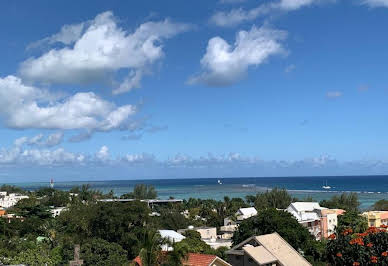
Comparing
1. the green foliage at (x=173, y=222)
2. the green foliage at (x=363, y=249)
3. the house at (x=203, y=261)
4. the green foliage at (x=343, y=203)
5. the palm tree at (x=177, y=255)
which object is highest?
the green foliage at (x=363, y=249)

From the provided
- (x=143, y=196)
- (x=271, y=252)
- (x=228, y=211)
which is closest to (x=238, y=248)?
(x=271, y=252)

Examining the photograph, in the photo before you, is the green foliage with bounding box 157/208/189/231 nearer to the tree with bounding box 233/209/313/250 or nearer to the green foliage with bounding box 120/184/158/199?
the tree with bounding box 233/209/313/250

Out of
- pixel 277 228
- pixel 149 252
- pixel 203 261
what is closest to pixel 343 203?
pixel 277 228

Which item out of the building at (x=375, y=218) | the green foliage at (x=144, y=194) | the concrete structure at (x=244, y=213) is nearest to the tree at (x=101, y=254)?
the concrete structure at (x=244, y=213)

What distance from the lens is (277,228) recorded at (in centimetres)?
4962

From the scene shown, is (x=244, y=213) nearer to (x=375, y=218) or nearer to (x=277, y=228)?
(x=375, y=218)

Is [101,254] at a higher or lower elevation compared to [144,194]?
lower

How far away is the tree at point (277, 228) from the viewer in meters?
48.5

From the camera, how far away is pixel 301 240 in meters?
49.0

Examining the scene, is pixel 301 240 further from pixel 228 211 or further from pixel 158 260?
pixel 228 211

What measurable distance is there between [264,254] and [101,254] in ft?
45.8

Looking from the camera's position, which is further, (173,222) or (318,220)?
(173,222)

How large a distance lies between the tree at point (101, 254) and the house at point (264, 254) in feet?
31.6

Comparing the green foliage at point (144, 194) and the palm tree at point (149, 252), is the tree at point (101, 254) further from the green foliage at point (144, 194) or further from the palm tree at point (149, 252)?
the green foliage at point (144, 194)
